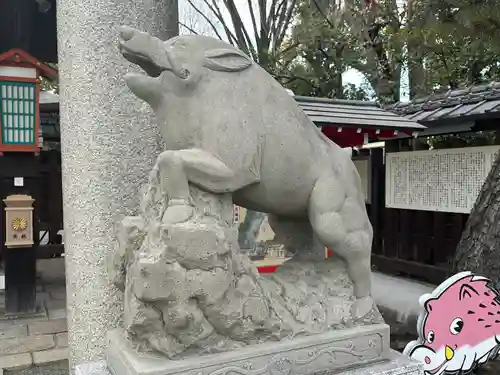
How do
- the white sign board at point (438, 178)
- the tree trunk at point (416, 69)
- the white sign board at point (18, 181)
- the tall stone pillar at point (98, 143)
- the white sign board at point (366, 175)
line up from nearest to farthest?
the tall stone pillar at point (98, 143)
the white sign board at point (438, 178)
the white sign board at point (18, 181)
the white sign board at point (366, 175)
the tree trunk at point (416, 69)

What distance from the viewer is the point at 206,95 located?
145cm

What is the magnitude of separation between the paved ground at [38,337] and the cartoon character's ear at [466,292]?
282 cm

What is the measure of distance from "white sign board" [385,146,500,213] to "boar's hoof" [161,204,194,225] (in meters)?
3.71

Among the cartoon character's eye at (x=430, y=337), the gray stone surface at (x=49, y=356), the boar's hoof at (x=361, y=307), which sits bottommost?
the gray stone surface at (x=49, y=356)

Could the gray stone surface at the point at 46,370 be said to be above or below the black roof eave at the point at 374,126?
below

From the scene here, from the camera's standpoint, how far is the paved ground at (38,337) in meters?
3.52

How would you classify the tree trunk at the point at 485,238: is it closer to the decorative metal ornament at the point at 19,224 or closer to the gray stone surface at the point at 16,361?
the gray stone surface at the point at 16,361

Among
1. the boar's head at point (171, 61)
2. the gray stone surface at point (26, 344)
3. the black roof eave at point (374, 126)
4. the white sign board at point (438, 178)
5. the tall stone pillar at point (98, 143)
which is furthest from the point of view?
the white sign board at point (438, 178)

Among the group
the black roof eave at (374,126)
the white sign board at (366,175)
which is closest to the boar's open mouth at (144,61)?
the black roof eave at (374,126)

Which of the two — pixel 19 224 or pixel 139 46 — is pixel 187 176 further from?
pixel 19 224

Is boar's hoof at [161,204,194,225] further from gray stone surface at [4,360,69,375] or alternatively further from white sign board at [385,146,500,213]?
white sign board at [385,146,500,213]

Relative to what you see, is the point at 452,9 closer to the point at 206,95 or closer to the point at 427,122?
the point at 427,122

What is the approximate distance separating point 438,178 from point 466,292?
2392 millimetres

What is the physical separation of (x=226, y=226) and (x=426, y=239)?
4.40m
